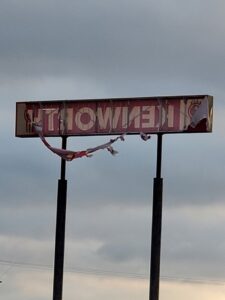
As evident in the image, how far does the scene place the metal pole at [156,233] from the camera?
54188 millimetres

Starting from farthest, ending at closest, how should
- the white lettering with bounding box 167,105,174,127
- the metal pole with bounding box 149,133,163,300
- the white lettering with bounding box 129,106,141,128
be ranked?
the white lettering with bounding box 129,106,141,128, the white lettering with bounding box 167,105,174,127, the metal pole with bounding box 149,133,163,300

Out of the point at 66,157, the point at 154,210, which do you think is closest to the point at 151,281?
the point at 154,210

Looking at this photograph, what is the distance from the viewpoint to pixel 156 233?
54594mm

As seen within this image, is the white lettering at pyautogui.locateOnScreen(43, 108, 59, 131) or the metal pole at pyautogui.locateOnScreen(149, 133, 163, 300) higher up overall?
the white lettering at pyautogui.locateOnScreen(43, 108, 59, 131)

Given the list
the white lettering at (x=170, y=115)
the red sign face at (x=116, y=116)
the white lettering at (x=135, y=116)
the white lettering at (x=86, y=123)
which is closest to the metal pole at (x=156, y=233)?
the white lettering at (x=170, y=115)

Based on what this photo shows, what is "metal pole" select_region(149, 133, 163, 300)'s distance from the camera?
54188mm

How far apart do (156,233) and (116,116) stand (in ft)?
16.3

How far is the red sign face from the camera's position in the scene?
55844 mm

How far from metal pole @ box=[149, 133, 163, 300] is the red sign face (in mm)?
1653

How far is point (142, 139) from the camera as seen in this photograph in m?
56.3

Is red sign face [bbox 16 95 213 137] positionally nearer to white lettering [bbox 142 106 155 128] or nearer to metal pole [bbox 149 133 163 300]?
white lettering [bbox 142 106 155 128]

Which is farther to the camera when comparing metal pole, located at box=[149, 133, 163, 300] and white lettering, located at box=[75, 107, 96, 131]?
white lettering, located at box=[75, 107, 96, 131]

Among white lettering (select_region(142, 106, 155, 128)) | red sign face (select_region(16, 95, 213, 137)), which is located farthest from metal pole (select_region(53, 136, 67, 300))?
white lettering (select_region(142, 106, 155, 128))

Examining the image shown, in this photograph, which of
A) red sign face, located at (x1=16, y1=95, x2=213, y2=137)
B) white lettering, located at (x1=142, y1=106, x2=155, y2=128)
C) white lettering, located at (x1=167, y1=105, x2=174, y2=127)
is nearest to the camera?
red sign face, located at (x1=16, y1=95, x2=213, y2=137)
